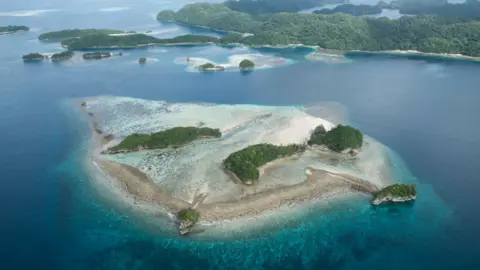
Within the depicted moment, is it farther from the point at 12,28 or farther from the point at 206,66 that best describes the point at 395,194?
the point at 12,28

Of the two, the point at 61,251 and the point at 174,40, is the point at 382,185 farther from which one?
the point at 174,40

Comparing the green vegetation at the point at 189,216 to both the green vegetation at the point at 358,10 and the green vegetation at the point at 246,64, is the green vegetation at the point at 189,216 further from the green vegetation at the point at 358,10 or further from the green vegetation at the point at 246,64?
the green vegetation at the point at 358,10

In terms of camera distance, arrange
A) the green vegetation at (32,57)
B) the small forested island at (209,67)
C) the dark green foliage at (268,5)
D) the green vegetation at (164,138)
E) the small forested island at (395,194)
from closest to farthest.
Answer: the small forested island at (395,194) → the green vegetation at (164,138) → the small forested island at (209,67) → the green vegetation at (32,57) → the dark green foliage at (268,5)

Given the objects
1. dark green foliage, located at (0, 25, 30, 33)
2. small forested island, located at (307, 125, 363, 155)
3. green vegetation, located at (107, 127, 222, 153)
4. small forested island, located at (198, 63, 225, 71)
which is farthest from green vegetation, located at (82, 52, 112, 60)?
small forested island, located at (307, 125, 363, 155)

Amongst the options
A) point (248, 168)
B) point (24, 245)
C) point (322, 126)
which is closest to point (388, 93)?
point (322, 126)

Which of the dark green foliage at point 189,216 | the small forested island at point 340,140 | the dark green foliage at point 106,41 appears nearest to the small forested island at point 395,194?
the small forested island at point 340,140

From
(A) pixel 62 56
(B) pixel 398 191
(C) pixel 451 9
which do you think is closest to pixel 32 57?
(A) pixel 62 56

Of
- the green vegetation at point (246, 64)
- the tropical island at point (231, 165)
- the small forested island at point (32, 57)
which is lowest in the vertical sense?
the tropical island at point (231, 165)
